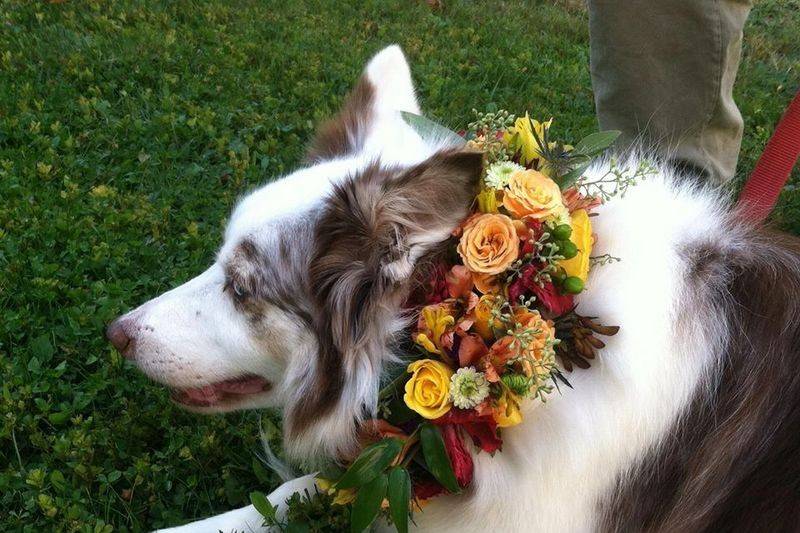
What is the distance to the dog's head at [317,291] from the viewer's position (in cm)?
204

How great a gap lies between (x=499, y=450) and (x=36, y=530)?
180 centimetres

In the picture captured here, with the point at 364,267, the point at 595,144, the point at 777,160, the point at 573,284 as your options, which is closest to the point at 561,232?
the point at 573,284

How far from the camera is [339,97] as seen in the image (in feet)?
18.2

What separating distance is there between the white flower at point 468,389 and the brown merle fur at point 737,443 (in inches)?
21.6

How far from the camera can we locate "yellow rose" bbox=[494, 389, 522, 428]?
203 centimetres

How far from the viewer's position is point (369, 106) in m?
2.84

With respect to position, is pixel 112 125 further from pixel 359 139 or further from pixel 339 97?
pixel 359 139

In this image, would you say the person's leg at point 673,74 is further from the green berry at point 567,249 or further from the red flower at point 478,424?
the red flower at point 478,424

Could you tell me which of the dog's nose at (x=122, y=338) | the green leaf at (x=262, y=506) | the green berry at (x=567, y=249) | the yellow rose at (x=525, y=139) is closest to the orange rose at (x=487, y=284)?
the green berry at (x=567, y=249)

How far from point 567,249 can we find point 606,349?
1.05 ft

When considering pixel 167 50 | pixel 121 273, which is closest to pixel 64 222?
pixel 121 273

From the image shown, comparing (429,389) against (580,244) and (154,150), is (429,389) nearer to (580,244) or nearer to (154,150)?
(580,244)

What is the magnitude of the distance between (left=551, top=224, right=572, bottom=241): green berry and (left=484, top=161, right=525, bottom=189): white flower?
208 mm

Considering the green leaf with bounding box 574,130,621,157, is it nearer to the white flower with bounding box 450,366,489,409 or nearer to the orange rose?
the orange rose
